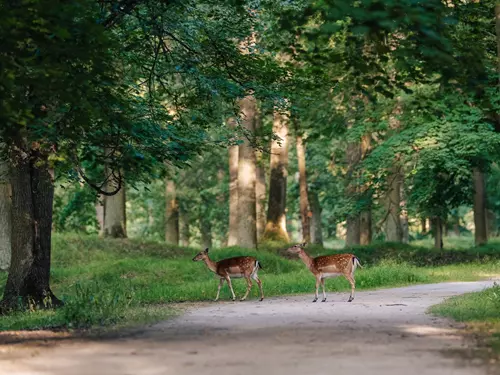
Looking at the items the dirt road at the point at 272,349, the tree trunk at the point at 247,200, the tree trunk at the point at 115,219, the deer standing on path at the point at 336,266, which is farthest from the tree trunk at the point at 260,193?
the dirt road at the point at 272,349

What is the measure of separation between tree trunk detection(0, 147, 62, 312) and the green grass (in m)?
1.05

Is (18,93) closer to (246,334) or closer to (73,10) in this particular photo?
(73,10)

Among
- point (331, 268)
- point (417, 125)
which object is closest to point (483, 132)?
point (417, 125)

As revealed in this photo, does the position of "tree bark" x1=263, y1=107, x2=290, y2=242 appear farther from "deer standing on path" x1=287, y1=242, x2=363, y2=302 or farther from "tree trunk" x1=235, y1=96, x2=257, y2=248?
"deer standing on path" x1=287, y1=242, x2=363, y2=302

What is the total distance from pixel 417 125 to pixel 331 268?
49.6 feet

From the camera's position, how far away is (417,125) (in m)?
32.3

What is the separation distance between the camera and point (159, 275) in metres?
27.2

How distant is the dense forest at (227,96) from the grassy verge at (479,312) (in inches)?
127

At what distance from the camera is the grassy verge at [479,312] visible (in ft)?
37.0

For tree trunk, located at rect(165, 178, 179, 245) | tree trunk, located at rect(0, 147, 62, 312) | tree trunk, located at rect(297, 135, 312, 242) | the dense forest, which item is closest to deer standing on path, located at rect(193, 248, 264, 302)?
the dense forest

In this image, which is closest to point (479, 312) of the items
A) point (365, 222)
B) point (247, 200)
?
point (247, 200)

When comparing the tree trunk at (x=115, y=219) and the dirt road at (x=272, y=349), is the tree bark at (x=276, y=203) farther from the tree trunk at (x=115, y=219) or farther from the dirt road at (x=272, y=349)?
the dirt road at (x=272, y=349)

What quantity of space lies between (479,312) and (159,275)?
14733 millimetres

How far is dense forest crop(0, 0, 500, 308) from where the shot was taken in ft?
39.1
